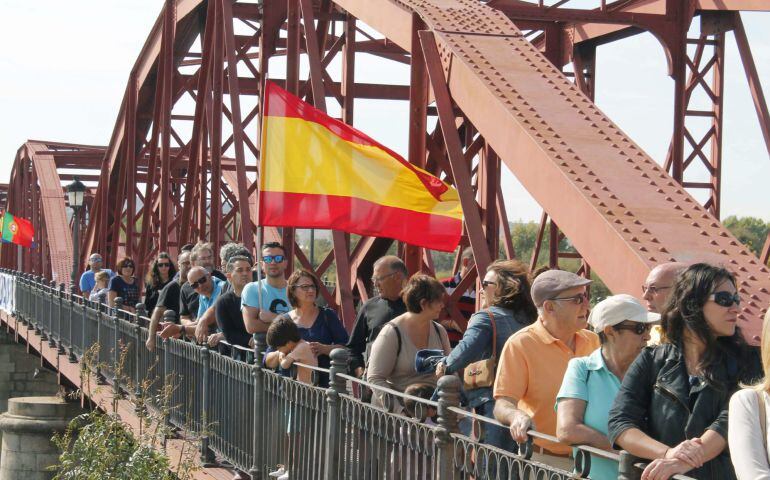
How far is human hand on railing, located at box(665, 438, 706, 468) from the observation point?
3.91 m

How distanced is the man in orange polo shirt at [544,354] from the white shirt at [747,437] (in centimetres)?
141

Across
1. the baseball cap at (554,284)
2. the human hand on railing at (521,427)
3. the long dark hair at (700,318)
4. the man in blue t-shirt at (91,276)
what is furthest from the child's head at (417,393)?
the man in blue t-shirt at (91,276)

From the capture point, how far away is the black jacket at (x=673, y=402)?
4.09 metres

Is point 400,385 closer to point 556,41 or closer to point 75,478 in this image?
point 75,478

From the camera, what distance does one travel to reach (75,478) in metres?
9.02

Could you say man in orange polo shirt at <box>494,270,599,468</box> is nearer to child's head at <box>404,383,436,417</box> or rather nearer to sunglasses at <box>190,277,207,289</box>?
child's head at <box>404,383,436,417</box>

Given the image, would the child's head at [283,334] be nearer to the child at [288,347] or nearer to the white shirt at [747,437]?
the child at [288,347]

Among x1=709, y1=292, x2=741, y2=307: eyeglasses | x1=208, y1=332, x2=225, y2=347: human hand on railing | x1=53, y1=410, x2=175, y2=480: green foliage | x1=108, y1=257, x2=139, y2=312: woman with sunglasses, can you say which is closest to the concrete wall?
x1=108, y1=257, x2=139, y2=312: woman with sunglasses

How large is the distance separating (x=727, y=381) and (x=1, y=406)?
33.8m

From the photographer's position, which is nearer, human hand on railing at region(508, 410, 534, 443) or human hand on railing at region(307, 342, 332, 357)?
human hand on railing at region(508, 410, 534, 443)

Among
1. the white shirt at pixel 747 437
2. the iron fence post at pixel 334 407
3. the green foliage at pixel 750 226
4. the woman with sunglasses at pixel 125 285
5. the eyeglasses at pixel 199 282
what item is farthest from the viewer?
the green foliage at pixel 750 226

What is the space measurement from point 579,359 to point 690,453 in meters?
0.82

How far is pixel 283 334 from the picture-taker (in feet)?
24.8

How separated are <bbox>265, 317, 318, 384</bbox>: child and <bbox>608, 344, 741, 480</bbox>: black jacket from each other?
345cm
